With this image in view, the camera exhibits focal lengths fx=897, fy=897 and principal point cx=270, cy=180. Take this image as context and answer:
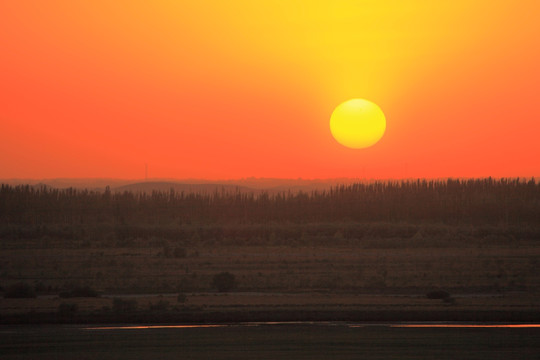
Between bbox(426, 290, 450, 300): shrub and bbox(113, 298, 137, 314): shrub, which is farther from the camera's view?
bbox(426, 290, 450, 300): shrub

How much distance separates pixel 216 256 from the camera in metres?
54.6

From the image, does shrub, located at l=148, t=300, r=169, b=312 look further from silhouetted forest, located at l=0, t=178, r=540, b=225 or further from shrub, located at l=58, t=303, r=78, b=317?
silhouetted forest, located at l=0, t=178, r=540, b=225

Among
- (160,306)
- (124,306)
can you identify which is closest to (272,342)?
(160,306)

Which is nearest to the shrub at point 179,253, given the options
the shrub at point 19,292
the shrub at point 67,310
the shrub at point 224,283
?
the shrub at point 224,283

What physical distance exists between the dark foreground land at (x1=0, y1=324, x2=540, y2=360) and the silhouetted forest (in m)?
75.2

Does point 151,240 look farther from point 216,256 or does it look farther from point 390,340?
point 390,340

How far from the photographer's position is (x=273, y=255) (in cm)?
5478

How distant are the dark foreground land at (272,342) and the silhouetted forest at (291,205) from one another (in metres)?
75.2

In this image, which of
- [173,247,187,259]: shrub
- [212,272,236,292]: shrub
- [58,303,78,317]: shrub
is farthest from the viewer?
[173,247,187,259]: shrub

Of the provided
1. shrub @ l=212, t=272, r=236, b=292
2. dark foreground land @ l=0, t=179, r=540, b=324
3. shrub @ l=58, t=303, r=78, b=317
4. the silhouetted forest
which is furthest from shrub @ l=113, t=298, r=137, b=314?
the silhouetted forest

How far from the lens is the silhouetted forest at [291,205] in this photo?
318ft

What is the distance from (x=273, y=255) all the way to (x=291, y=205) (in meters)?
46.8

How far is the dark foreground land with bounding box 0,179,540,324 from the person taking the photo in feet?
84.0

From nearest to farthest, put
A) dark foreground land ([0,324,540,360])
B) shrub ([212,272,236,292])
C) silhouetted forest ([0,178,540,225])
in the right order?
dark foreground land ([0,324,540,360]), shrub ([212,272,236,292]), silhouetted forest ([0,178,540,225])
